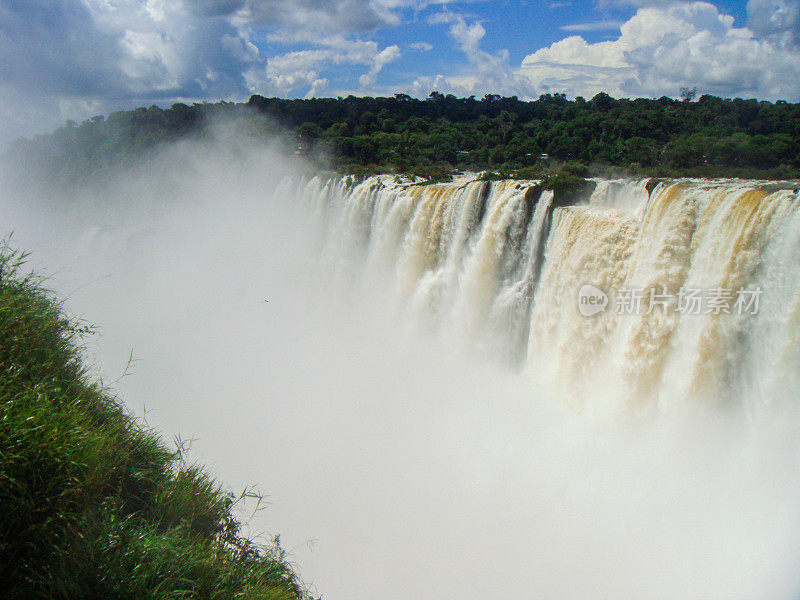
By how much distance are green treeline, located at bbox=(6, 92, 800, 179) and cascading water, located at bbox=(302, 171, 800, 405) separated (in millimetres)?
5517

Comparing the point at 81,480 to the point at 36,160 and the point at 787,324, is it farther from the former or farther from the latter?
the point at 36,160

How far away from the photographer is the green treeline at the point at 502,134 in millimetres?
19938

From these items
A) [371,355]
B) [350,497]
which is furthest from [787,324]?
[371,355]

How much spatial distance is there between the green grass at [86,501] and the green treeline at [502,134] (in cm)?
1646

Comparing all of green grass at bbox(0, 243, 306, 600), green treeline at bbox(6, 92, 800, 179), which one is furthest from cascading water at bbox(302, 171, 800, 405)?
green grass at bbox(0, 243, 306, 600)

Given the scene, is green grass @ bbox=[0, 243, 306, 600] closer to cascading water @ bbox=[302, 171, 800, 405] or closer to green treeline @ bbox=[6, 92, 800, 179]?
cascading water @ bbox=[302, 171, 800, 405]

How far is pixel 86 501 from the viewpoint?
9.78ft

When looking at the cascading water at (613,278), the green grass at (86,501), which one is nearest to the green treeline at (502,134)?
the cascading water at (613,278)

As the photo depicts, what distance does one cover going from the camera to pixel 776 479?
6.88m

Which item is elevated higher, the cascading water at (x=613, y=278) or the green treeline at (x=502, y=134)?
the green treeline at (x=502, y=134)

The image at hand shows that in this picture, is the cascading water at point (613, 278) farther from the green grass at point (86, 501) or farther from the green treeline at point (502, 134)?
the green grass at point (86, 501)

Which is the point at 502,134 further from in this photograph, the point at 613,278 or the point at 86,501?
the point at 86,501

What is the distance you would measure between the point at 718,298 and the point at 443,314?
834cm

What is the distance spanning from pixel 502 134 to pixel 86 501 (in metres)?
37.9
